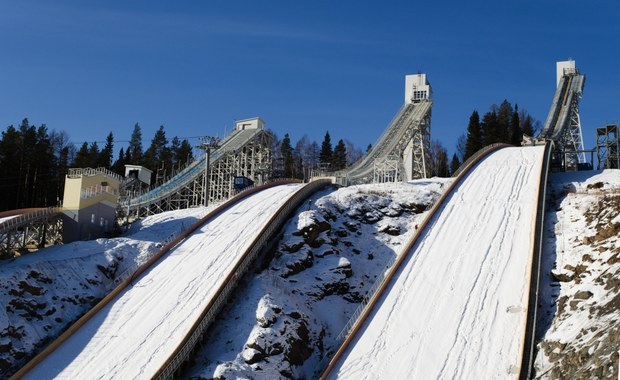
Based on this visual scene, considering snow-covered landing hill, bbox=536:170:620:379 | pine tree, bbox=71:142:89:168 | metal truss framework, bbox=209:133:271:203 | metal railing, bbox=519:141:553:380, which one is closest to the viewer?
snow-covered landing hill, bbox=536:170:620:379

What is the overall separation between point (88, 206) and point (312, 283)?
14.1 m

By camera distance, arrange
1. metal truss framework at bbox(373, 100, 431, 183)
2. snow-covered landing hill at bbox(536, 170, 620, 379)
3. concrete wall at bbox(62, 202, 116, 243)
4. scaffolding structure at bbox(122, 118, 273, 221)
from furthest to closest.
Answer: metal truss framework at bbox(373, 100, 431, 183) < scaffolding structure at bbox(122, 118, 273, 221) < concrete wall at bbox(62, 202, 116, 243) < snow-covered landing hill at bbox(536, 170, 620, 379)

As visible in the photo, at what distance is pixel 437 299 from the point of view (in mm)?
24953

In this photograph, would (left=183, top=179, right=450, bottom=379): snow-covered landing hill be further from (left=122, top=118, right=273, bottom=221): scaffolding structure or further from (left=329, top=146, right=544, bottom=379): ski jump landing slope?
(left=122, top=118, right=273, bottom=221): scaffolding structure

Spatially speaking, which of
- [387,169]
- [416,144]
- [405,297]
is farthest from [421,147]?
[405,297]

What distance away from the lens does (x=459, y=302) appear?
80.4ft

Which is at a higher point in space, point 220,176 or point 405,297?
point 220,176

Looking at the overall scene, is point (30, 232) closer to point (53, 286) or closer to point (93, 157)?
point (53, 286)

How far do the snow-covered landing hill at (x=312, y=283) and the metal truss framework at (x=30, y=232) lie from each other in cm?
1156

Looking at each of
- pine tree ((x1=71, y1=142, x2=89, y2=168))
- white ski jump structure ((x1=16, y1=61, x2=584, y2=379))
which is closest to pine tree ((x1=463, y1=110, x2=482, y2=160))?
white ski jump structure ((x1=16, y1=61, x2=584, y2=379))

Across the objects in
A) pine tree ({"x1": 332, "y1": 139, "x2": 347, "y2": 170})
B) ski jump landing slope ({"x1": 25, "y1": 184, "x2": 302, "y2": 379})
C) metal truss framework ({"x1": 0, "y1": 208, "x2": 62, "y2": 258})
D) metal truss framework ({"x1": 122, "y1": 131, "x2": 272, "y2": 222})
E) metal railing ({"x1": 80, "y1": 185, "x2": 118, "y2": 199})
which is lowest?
ski jump landing slope ({"x1": 25, "y1": 184, "x2": 302, "y2": 379})

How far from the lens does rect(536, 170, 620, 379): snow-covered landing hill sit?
60.6 ft

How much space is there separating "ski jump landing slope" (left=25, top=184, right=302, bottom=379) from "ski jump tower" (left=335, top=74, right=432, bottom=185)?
54.8 feet

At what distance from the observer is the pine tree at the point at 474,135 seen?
70312mm
